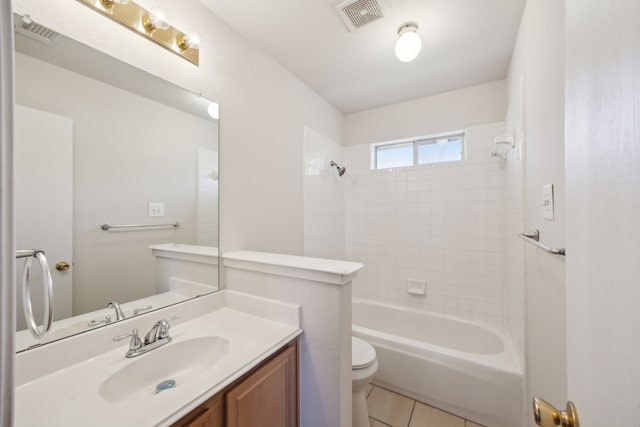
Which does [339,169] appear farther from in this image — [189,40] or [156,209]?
[156,209]

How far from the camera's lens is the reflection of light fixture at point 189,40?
4.10 ft

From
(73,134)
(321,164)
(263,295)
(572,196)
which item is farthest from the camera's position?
(321,164)

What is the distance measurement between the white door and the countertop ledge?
26.3 inches

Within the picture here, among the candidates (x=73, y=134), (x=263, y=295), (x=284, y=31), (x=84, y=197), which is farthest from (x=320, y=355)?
(x=284, y=31)

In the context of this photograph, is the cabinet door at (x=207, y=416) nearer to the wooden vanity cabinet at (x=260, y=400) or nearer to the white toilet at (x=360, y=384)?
the wooden vanity cabinet at (x=260, y=400)

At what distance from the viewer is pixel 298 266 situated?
1.16 m

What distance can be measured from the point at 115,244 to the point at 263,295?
2.31ft

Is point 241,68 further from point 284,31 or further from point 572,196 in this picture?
point 572,196

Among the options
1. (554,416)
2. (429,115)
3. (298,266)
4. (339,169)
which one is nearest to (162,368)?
(298,266)

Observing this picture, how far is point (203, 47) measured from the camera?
140 cm

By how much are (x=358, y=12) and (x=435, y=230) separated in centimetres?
194

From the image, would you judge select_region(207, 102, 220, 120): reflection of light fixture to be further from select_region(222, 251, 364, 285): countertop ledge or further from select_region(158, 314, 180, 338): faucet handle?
select_region(158, 314, 180, 338): faucet handle

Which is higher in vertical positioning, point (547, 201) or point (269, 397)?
point (547, 201)

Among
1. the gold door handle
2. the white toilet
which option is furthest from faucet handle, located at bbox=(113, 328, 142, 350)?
the gold door handle
